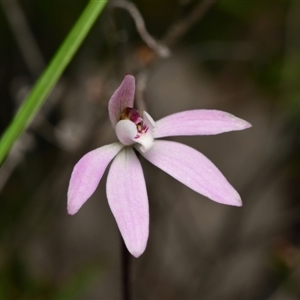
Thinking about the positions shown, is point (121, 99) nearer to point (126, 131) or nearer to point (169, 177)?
point (126, 131)

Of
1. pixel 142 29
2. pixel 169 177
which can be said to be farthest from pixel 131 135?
Answer: pixel 169 177

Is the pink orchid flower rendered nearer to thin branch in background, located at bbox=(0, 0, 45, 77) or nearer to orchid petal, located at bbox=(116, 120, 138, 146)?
orchid petal, located at bbox=(116, 120, 138, 146)

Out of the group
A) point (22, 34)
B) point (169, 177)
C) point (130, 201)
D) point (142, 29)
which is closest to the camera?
point (130, 201)

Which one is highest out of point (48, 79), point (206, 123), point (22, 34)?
point (22, 34)

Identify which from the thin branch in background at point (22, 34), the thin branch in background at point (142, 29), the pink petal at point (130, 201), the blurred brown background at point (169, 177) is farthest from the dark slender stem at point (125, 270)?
the thin branch in background at point (22, 34)

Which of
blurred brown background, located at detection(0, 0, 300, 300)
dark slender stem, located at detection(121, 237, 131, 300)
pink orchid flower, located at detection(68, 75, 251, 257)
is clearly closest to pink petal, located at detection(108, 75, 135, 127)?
pink orchid flower, located at detection(68, 75, 251, 257)

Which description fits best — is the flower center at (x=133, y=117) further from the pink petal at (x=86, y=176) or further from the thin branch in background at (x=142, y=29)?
the thin branch in background at (x=142, y=29)

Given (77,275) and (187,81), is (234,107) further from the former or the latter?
(77,275)
